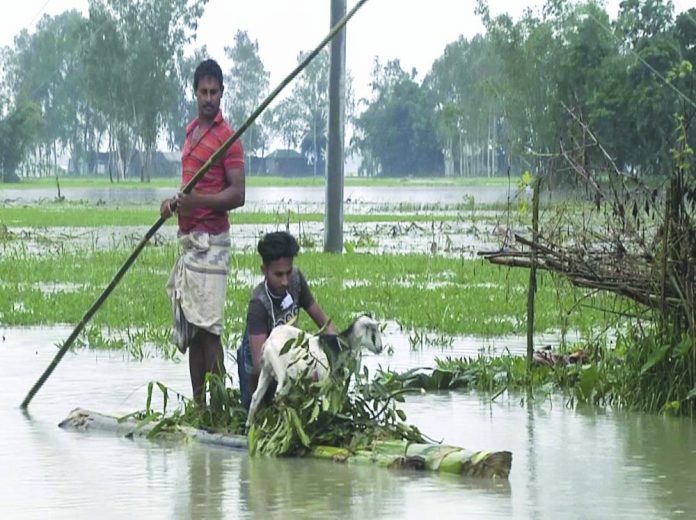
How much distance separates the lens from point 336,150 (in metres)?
23.0

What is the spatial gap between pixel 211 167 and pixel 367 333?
1446 millimetres

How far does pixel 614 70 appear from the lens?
62125 mm

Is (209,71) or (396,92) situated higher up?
(396,92)

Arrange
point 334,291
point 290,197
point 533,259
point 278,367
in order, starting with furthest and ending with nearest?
point 290,197 < point 334,291 < point 533,259 < point 278,367

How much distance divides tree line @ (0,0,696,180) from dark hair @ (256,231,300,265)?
251cm

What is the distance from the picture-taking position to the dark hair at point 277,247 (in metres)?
8.03

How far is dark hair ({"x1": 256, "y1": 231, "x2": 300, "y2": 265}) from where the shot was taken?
8.03 m

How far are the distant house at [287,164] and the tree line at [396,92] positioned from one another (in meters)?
0.94

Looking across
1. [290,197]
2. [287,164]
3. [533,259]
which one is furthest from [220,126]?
[287,164]

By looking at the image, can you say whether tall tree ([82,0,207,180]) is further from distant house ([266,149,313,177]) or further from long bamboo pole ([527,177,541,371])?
long bamboo pole ([527,177,541,371])

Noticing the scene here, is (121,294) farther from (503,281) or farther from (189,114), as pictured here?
(189,114)

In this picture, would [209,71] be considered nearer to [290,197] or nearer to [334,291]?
[334,291]

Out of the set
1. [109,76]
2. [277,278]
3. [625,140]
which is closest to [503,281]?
[277,278]

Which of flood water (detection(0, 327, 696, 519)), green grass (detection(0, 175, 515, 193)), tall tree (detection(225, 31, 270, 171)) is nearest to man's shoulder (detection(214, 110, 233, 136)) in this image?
flood water (detection(0, 327, 696, 519))
